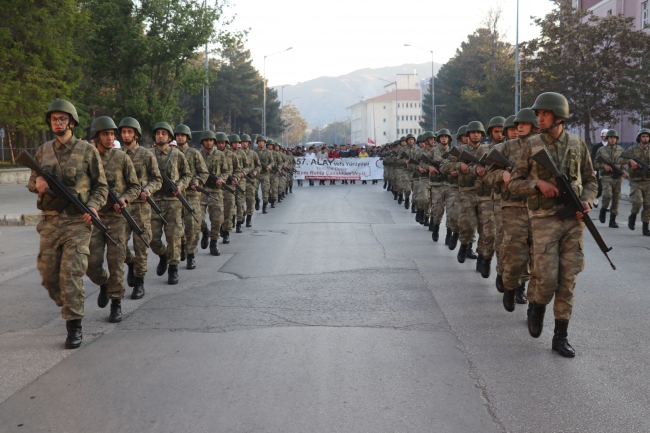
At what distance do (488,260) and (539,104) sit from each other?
3.48 meters

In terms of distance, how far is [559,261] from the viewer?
578 centimetres

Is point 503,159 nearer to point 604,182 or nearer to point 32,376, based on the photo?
point 32,376

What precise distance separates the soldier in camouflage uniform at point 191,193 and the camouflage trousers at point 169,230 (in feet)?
2.79

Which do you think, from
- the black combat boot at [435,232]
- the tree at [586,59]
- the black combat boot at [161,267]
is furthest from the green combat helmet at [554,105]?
the tree at [586,59]

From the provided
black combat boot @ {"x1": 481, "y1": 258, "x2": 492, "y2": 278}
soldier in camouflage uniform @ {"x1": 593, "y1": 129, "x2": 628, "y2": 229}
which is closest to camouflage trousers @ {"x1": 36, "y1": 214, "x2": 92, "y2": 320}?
black combat boot @ {"x1": 481, "y1": 258, "x2": 492, "y2": 278}

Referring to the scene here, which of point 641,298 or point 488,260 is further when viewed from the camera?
point 488,260

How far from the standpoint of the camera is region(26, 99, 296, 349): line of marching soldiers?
6.17m

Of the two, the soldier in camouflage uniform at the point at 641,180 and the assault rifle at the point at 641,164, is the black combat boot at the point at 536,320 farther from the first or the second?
the assault rifle at the point at 641,164

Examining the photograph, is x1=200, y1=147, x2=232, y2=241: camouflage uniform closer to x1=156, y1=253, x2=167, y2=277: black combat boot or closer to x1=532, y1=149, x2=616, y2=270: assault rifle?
x1=156, y1=253, x2=167, y2=277: black combat boot

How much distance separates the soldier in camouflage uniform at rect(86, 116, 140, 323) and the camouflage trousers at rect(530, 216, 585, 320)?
12.3 ft

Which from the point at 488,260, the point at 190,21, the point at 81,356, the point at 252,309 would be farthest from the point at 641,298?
the point at 190,21

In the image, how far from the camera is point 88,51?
29188 millimetres

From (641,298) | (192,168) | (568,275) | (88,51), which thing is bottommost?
(641,298)

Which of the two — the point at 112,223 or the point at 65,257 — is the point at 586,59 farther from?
the point at 65,257
